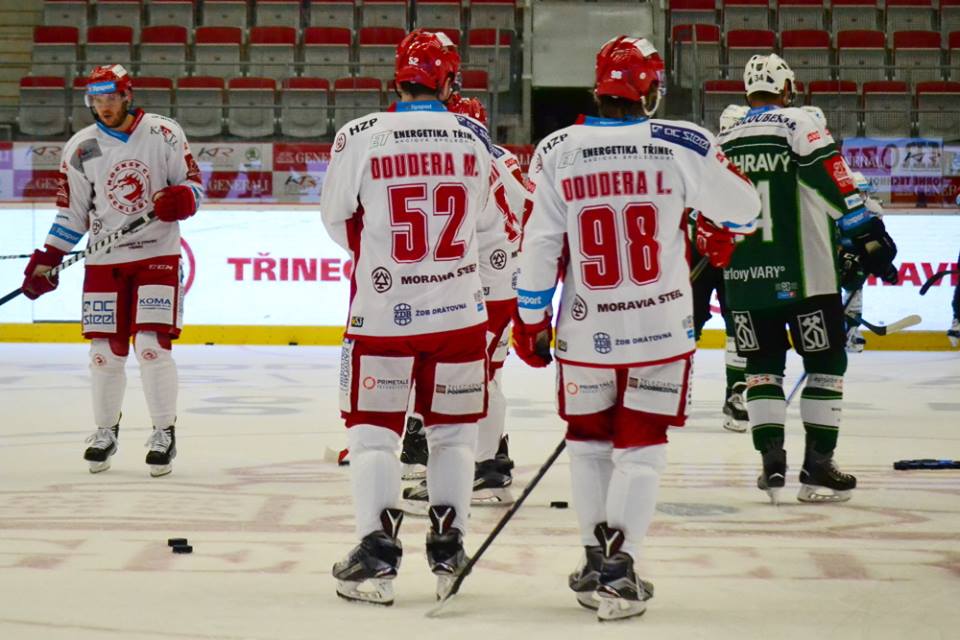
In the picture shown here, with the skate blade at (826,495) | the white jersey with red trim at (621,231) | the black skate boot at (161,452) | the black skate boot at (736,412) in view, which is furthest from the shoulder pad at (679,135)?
the black skate boot at (736,412)

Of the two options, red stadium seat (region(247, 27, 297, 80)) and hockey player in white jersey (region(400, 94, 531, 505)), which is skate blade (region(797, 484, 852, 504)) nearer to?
hockey player in white jersey (region(400, 94, 531, 505))

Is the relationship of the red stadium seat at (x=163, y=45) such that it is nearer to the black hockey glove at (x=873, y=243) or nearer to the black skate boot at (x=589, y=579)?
the black hockey glove at (x=873, y=243)

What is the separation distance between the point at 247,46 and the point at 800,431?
986 centimetres

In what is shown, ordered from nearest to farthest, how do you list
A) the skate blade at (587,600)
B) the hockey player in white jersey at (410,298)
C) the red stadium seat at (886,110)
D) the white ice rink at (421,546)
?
the white ice rink at (421,546) < the skate blade at (587,600) < the hockey player in white jersey at (410,298) < the red stadium seat at (886,110)

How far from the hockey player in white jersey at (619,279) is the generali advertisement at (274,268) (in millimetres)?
8495

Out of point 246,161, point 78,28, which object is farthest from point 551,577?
point 78,28

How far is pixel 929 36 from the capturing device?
586 inches

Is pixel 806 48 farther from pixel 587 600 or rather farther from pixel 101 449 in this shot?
pixel 587 600

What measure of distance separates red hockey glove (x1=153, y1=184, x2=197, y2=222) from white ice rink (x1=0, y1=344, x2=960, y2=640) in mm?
976

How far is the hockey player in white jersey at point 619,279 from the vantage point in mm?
3105

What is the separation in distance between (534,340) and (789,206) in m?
1.69

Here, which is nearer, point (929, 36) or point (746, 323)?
point (746, 323)

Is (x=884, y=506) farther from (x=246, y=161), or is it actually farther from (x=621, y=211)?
(x=246, y=161)

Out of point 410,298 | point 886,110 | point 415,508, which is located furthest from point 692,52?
point 410,298
